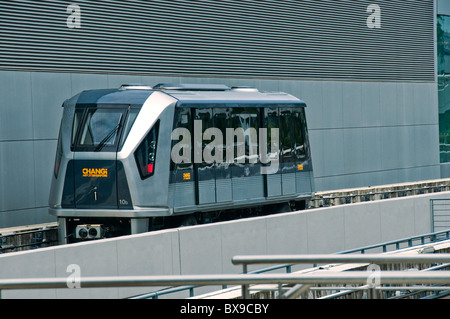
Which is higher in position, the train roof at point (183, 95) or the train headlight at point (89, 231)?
the train roof at point (183, 95)

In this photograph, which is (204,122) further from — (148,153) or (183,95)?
(148,153)

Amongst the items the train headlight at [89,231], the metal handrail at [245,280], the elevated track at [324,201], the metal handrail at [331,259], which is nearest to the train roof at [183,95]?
the train headlight at [89,231]

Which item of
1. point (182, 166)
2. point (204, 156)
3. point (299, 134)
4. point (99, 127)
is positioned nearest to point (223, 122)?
point (204, 156)

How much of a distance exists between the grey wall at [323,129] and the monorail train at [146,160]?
169 inches

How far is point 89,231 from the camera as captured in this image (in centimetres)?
1753

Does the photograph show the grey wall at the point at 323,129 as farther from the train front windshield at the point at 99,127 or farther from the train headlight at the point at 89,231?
the train headlight at the point at 89,231

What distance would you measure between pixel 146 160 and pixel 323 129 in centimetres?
1533

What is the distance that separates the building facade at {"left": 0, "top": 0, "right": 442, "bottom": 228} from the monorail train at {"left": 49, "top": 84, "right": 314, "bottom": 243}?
4588 millimetres

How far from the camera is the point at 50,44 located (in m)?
22.8

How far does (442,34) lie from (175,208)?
23683 millimetres

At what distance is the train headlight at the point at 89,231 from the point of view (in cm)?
1745
